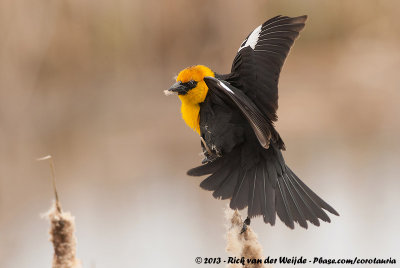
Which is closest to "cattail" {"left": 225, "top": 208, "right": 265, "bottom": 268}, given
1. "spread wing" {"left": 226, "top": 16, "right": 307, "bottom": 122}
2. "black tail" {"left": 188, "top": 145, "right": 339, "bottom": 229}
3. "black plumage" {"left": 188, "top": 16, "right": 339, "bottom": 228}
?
"black tail" {"left": 188, "top": 145, "right": 339, "bottom": 229}

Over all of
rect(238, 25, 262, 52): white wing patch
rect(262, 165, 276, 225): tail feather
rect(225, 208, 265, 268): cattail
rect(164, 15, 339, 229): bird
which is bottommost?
rect(225, 208, 265, 268): cattail

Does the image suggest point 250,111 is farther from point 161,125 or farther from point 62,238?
point 161,125

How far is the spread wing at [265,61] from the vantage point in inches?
100.0

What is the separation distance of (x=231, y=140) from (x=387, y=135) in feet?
11.0

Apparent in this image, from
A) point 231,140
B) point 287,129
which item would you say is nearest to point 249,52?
point 231,140

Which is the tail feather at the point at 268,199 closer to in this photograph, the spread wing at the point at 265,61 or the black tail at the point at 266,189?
the black tail at the point at 266,189

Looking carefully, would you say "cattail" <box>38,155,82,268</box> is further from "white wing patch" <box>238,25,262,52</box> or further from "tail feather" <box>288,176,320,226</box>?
"white wing patch" <box>238,25,262,52</box>

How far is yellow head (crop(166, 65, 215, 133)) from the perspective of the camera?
2.54 metres

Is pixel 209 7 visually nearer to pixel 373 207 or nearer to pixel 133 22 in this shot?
pixel 133 22

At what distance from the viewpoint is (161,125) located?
5797 millimetres

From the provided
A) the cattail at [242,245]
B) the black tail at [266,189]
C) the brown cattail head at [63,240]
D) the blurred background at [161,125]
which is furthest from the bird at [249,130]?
the blurred background at [161,125]

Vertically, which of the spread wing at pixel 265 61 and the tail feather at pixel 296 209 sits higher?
the spread wing at pixel 265 61

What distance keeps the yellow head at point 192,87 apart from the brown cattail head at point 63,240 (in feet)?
3.15

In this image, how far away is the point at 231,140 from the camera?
2623 millimetres
